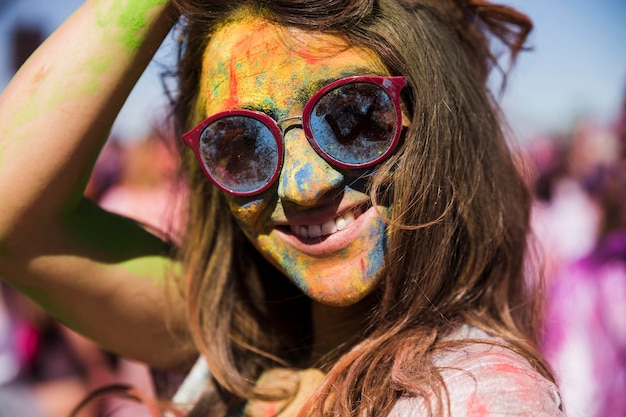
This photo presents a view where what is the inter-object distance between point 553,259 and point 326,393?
2.29 meters

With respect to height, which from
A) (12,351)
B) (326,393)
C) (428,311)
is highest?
(428,311)

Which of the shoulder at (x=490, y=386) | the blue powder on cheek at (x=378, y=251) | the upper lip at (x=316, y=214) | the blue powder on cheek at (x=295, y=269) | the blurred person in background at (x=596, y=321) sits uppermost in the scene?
the upper lip at (x=316, y=214)

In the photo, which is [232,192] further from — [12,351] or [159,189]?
[12,351]

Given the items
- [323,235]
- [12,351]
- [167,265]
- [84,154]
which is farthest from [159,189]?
[323,235]

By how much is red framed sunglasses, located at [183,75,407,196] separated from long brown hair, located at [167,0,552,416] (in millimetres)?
51

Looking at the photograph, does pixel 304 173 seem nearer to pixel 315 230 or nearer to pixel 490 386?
pixel 315 230

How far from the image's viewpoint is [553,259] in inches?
132

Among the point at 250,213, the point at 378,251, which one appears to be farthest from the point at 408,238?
the point at 250,213

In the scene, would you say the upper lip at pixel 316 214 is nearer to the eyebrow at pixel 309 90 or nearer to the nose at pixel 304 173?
the nose at pixel 304 173

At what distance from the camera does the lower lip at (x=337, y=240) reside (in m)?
1.35

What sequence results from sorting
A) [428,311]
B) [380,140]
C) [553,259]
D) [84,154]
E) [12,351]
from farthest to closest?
1. [12,351]
2. [553,259]
3. [84,154]
4. [428,311]
5. [380,140]

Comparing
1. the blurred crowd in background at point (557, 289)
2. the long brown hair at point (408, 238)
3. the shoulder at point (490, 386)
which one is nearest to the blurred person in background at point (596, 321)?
the blurred crowd in background at point (557, 289)

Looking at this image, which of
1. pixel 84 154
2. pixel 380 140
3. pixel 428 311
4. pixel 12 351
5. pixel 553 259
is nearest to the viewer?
pixel 380 140

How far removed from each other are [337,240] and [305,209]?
0.30 ft
